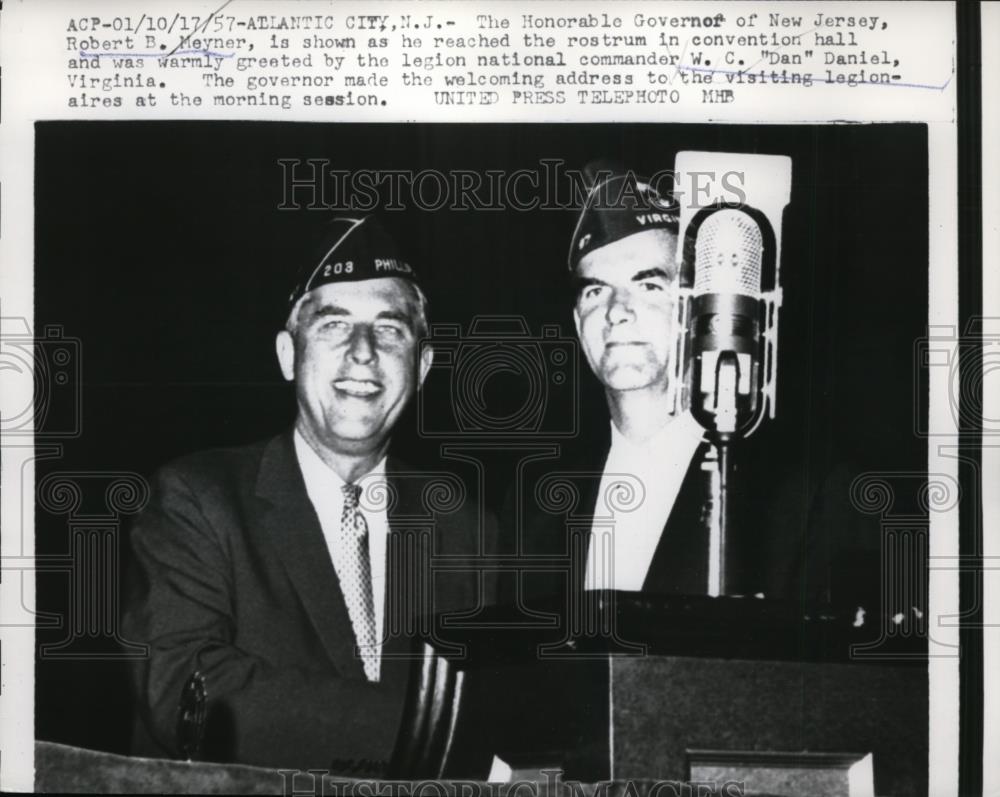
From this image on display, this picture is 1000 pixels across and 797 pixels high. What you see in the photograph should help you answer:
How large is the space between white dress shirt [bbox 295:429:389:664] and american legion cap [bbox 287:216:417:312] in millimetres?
372

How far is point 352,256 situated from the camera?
2.51 m

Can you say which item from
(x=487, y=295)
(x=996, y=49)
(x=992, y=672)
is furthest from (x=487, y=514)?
(x=996, y=49)

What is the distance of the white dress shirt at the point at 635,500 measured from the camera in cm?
250

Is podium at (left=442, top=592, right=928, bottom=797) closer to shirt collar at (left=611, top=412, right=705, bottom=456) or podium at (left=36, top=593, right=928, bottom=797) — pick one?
podium at (left=36, top=593, right=928, bottom=797)

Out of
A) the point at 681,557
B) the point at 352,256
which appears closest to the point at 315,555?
the point at 352,256

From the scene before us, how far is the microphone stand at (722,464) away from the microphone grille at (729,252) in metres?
0.16

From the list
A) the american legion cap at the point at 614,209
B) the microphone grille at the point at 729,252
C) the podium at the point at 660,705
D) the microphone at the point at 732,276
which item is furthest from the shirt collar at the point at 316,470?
the microphone grille at the point at 729,252

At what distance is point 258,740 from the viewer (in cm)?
246

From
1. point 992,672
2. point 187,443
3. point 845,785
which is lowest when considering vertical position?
point 845,785

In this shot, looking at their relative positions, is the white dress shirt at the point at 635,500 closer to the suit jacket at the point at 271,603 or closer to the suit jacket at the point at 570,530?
the suit jacket at the point at 570,530

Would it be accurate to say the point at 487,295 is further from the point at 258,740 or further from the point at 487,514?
the point at 258,740

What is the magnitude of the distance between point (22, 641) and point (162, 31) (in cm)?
148

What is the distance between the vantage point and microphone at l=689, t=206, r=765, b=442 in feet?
8.21

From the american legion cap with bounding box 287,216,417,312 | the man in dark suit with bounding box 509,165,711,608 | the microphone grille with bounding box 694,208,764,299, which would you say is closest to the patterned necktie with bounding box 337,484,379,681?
the man in dark suit with bounding box 509,165,711,608
